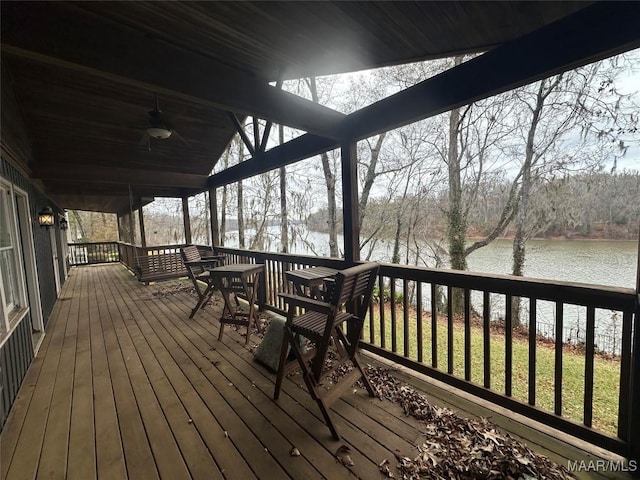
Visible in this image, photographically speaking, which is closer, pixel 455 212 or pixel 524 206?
pixel 524 206

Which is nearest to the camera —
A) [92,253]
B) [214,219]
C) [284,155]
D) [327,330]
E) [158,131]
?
[327,330]

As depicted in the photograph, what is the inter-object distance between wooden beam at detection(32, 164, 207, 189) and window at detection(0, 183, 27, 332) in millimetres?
2451

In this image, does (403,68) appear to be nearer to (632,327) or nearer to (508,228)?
(508,228)

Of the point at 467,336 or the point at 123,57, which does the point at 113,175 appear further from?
the point at 467,336

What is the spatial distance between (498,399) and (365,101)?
8972mm

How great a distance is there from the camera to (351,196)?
9.82 feet

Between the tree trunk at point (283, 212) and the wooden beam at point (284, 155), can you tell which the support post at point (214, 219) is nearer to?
the wooden beam at point (284, 155)

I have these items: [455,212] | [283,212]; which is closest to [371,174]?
[455,212]

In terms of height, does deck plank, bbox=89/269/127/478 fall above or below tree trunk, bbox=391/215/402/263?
below

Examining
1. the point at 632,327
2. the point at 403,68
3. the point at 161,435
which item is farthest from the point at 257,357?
the point at 403,68

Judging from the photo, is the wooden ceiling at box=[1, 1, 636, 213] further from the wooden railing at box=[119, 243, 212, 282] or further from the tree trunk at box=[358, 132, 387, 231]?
the tree trunk at box=[358, 132, 387, 231]

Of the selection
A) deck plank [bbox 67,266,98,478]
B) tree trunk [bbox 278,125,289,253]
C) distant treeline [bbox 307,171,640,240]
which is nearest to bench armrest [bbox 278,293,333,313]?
deck plank [bbox 67,266,98,478]

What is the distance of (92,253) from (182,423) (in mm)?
14657

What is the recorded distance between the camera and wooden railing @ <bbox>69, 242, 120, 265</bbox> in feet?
40.9
